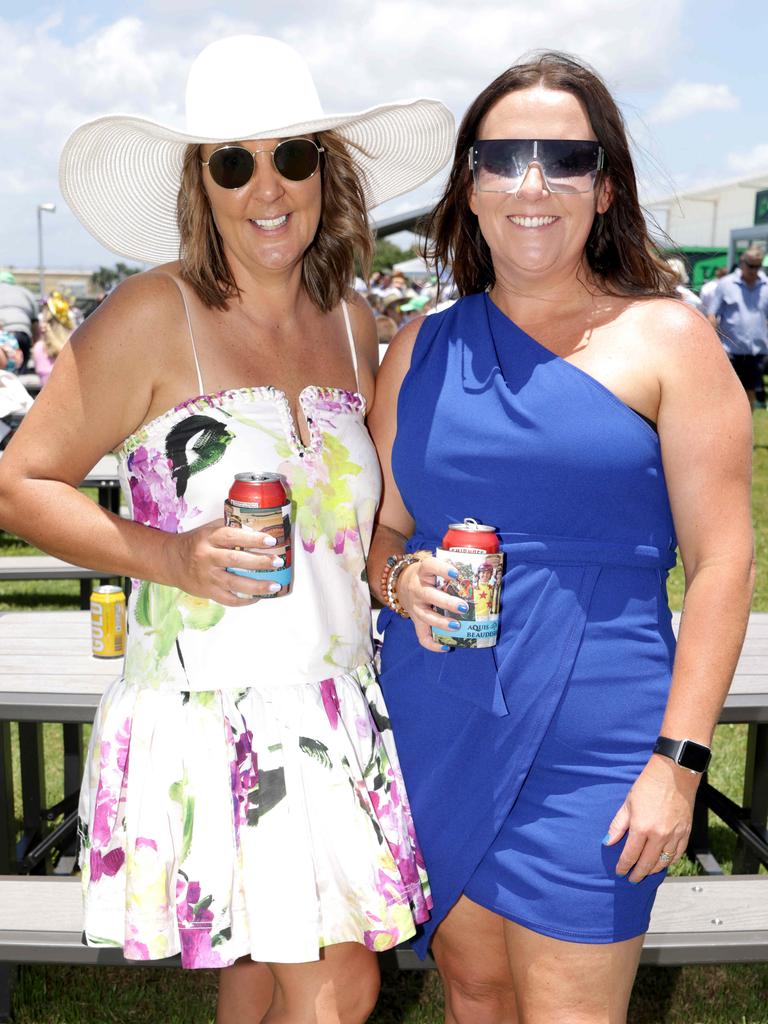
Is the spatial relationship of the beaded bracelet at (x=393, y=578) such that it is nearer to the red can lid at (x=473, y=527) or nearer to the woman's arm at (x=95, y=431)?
the red can lid at (x=473, y=527)

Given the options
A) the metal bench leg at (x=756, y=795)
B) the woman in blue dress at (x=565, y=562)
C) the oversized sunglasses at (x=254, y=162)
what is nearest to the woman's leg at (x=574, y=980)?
the woman in blue dress at (x=565, y=562)

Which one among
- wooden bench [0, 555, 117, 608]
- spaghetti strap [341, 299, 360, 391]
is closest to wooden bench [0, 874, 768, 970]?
spaghetti strap [341, 299, 360, 391]

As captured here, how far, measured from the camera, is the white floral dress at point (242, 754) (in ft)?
6.00

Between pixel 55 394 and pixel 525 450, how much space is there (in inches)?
33.0

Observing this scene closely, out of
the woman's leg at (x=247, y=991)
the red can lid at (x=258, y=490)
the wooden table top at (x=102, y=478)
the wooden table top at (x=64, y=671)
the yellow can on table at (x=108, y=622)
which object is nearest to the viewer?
the red can lid at (x=258, y=490)

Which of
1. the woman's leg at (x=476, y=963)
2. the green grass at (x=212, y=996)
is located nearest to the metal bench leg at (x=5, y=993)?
the green grass at (x=212, y=996)

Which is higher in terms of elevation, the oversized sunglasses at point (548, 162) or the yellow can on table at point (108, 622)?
the oversized sunglasses at point (548, 162)

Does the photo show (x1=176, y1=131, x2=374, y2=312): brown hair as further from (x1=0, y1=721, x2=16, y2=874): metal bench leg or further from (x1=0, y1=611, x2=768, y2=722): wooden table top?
(x1=0, y1=721, x2=16, y2=874): metal bench leg

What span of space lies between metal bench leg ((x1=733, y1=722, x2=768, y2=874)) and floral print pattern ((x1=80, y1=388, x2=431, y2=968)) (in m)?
2.07

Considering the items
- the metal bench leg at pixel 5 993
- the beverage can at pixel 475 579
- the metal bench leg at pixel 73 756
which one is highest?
the beverage can at pixel 475 579

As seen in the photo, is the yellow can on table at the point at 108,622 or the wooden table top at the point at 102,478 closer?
the yellow can on table at the point at 108,622

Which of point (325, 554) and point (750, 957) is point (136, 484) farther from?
point (750, 957)

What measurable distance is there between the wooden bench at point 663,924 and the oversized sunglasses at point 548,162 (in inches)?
68.0

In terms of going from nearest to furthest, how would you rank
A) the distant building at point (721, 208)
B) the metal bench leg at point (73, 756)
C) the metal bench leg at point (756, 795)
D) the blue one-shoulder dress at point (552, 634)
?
the blue one-shoulder dress at point (552, 634), the metal bench leg at point (756, 795), the metal bench leg at point (73, 756), the distant building at point (721, 208)
